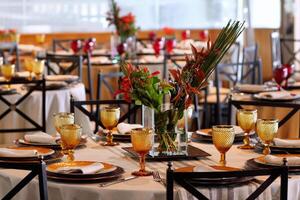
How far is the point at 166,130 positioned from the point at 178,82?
8.1 inches

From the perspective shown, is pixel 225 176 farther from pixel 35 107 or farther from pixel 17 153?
pixel 35 107

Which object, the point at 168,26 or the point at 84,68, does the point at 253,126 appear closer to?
the point at 84,68

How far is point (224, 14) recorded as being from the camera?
11.0m

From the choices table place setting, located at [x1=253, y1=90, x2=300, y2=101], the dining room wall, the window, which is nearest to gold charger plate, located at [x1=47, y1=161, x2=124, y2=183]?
table place setting, located at [x1=253, y1=90, x2=300, y2=101]

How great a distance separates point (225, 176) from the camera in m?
2.32

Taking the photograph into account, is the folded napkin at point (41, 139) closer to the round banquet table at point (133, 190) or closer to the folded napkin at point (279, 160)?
the round banquet table at point (133, 190)

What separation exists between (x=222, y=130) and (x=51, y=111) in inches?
106

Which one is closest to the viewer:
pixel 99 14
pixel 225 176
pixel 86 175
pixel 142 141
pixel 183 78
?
pixel 225 176

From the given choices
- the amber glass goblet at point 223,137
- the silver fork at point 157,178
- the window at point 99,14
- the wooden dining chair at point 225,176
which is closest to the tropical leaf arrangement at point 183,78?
the amber glass goblet at point 223,137

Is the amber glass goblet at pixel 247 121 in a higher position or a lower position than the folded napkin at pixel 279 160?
higher

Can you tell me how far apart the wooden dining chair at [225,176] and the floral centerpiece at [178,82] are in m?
0.54

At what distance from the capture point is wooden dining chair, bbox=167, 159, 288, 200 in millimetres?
2295

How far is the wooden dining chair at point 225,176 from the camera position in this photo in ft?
7.53

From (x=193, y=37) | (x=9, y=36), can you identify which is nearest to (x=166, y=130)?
(x=9, y=36)
